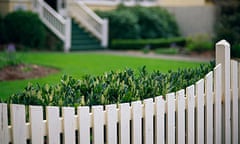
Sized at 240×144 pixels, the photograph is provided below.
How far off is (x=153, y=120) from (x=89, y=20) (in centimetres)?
1896

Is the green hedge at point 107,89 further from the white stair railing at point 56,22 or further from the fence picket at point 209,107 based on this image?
the white stair railing at point 56,22

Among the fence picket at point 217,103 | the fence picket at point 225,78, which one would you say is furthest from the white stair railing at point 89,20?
the fence picket at point 217,103

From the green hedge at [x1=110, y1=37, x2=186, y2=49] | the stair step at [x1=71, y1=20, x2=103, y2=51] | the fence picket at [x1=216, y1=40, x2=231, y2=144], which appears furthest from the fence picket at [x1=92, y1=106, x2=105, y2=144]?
the green hedge at [x1=110, y1=37, x2=186, y2=49]

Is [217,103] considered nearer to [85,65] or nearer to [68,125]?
[68,125]

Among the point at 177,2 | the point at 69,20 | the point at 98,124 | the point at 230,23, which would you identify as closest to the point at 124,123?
the point at 98,124

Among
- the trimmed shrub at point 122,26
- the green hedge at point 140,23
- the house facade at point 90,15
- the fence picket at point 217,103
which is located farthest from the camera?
the green hedge at point 140,23

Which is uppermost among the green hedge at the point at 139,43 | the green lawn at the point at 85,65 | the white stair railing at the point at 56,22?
the white stair railing at the point at 56,22

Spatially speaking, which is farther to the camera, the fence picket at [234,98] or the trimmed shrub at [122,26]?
the trimmed shrub at [122,26]

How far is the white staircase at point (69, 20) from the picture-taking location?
799 inches

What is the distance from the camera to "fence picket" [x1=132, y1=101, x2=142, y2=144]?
3.79 meters

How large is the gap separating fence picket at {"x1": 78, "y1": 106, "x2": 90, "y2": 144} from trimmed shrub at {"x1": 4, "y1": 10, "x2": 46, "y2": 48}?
642 inches

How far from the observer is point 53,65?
1367 cm

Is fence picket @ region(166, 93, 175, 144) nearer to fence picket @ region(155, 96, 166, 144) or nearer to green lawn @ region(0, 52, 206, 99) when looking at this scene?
fence picket @ region(155, 96, 166, 144)

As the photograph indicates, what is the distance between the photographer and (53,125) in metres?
3.42
